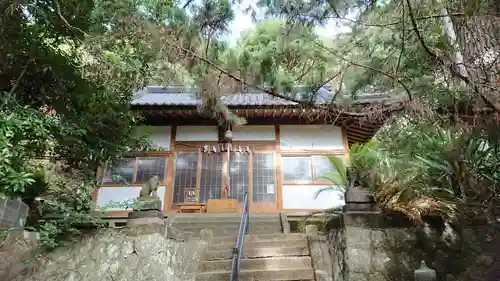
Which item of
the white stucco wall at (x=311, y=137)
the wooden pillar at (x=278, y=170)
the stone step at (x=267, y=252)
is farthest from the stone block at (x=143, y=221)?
the white stucco wall at (x=311, y=137)

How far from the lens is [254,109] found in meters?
7.91

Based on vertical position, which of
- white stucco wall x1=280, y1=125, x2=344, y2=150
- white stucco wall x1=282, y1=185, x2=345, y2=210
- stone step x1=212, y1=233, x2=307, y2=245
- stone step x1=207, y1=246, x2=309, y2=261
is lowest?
stone step x1=207, y1=246, x2=309, y2=261

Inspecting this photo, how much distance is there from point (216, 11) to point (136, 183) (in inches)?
258

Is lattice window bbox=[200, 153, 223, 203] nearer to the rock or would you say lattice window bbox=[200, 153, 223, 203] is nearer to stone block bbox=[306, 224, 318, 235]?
the rock

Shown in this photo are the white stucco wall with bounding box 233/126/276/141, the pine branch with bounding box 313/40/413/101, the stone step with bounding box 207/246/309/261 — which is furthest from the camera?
Result: the white stucco wall with bounding box 233/126/276/141

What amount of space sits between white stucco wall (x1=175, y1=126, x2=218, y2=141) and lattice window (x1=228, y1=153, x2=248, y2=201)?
82 centimetres

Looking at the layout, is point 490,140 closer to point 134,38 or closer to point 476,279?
point 476,279

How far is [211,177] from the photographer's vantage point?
8.66 metres

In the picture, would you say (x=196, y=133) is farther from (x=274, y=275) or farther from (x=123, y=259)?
(x=274, y=275)

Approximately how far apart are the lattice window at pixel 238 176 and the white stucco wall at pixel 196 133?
2.69 ft

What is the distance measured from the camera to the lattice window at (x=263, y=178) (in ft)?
27.8

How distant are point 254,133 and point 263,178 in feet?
4.17

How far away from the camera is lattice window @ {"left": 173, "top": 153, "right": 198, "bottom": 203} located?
8453 mm

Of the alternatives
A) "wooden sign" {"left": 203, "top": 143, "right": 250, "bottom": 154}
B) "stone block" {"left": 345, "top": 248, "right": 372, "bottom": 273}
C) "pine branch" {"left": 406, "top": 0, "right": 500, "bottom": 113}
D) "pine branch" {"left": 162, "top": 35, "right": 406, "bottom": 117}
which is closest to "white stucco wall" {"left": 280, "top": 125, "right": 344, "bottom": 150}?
"wooden sign" {"left": 203, "top": 143, "right": 250, "bottom": 154}
